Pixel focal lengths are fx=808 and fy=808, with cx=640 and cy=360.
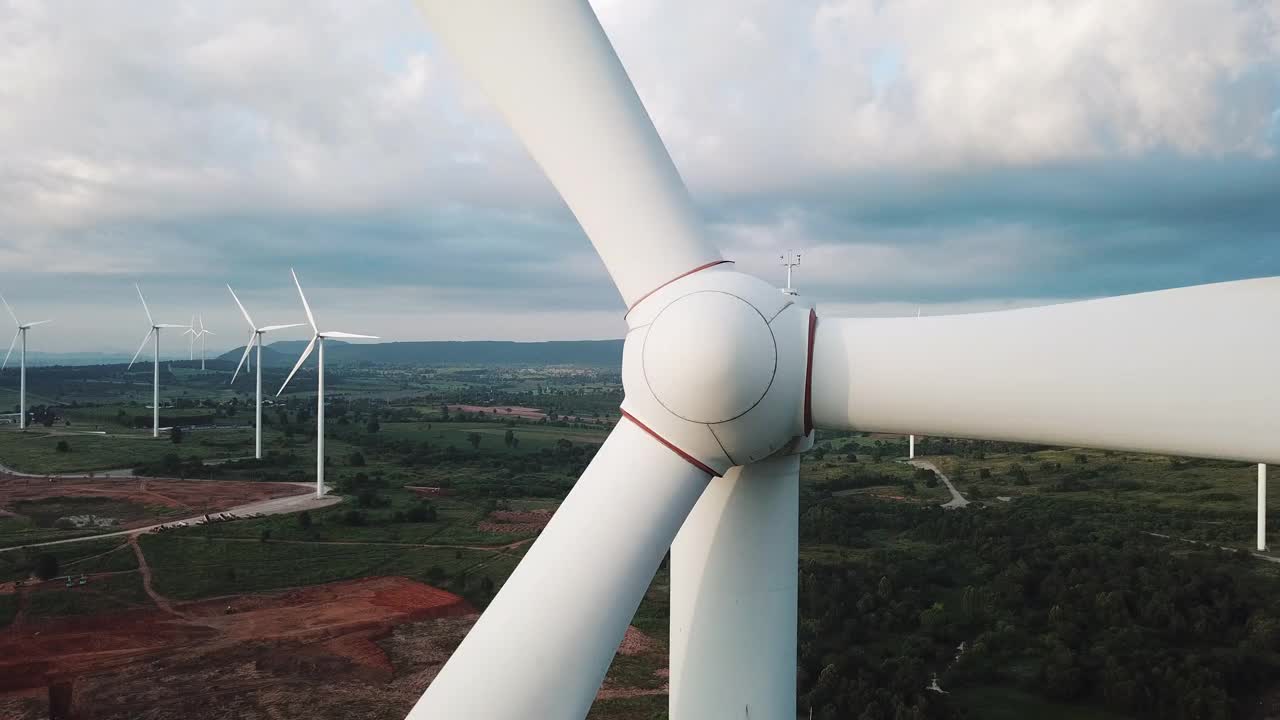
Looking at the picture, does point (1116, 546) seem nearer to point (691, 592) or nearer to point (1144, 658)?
point (1144, 658)

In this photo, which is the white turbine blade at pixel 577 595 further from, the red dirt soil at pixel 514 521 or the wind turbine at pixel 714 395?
the red dirt soil at pixel 514 521

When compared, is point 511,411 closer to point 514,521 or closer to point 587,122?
point 514,521

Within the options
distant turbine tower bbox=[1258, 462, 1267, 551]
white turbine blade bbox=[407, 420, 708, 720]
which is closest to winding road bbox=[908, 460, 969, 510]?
distant turbine tower bbox=[1258, 462, 1267, 551]

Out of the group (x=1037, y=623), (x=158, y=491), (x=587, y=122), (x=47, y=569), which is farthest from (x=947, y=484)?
(x=587, y=122)

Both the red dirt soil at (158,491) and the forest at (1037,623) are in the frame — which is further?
the red dirt soil at (158,491)

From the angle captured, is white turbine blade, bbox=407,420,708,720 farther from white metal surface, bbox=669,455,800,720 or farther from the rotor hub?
white metal surface, bbox=669,455,800,720

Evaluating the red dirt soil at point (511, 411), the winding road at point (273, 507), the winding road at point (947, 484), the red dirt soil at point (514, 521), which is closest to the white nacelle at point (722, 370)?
the red dirt soil at point (514, 521)

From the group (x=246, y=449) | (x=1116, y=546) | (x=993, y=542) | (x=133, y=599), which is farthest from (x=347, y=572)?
(x=246, y=449)
